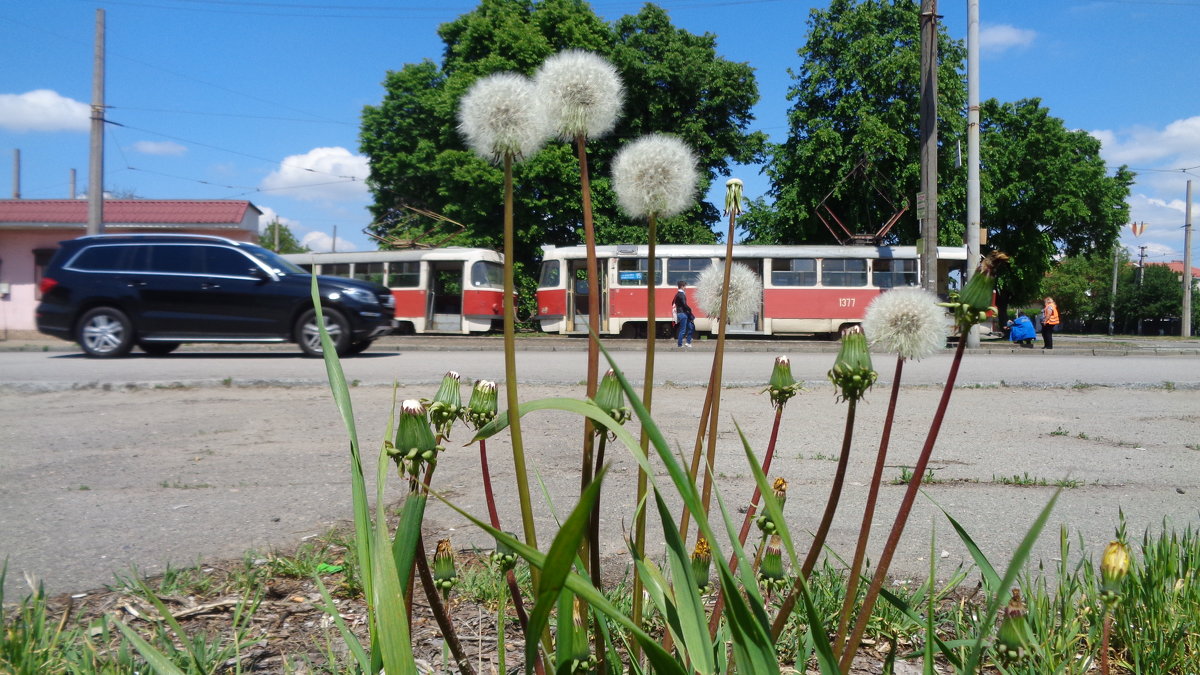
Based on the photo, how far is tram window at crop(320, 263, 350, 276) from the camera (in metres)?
24.6

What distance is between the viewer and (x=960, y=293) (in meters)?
0.97

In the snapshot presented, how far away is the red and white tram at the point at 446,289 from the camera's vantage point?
22906 mm

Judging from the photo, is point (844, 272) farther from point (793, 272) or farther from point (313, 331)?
point (313, 331)

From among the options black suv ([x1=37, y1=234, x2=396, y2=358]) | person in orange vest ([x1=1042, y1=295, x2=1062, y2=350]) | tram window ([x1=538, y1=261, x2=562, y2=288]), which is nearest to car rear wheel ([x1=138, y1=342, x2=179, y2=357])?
black suv ([x1=37, y1=234, x2=396, y2=358])

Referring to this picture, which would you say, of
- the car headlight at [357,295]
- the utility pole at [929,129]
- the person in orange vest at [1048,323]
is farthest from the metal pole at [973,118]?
the car headlight at [357,295]

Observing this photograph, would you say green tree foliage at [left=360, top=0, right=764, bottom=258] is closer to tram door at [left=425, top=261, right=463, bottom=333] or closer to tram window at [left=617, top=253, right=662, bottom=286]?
tram window at [left=617, top=253, right=662, bottom=286]

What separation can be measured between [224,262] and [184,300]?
79 centimetres

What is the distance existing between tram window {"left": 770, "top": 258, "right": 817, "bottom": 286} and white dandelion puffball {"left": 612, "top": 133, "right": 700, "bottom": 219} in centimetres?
2064

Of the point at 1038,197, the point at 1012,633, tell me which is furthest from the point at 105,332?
the point at 1038,197

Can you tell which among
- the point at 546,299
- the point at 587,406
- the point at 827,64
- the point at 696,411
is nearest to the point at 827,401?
the point at 696,411

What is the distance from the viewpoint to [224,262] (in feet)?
37.9

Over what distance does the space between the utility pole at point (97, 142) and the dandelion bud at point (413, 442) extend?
19.1 metres

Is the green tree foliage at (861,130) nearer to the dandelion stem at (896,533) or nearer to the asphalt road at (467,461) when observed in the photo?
the asphalt road at (467,461)

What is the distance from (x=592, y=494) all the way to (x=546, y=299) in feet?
74.9
